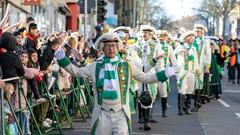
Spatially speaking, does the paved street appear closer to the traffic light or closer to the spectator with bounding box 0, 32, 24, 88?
the spectator with bounding box 0, 32, 24, 88

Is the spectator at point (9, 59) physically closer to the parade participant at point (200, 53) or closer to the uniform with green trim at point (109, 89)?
the uniform with green trim at point (109, 89)

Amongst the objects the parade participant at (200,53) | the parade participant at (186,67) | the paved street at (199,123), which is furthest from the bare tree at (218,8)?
the parade participant at (186,67)

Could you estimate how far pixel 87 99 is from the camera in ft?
55.4

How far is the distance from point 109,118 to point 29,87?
3.04 metres

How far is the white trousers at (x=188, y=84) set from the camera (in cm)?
1628

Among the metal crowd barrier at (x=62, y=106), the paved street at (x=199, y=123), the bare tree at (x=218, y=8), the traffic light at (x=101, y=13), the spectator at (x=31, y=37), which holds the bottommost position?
the paved street at (x=199, y=123)

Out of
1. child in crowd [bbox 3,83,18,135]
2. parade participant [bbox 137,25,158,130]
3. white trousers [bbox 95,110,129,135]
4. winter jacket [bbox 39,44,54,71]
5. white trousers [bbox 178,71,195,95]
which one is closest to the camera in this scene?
white trousers [bbox 95,110,129,135]

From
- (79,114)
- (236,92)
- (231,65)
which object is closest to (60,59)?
(79,114)

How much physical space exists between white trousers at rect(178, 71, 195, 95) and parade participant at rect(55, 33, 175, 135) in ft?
25.1

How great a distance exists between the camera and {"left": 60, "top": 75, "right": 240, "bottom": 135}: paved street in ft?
43.8

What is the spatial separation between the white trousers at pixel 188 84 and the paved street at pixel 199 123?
1.84 feet

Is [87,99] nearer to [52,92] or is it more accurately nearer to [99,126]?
[52,92]

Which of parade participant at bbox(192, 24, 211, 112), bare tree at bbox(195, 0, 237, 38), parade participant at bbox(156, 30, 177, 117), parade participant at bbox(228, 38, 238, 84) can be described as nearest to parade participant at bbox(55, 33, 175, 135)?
parade participant at bbox(156, 30, 177, 117)

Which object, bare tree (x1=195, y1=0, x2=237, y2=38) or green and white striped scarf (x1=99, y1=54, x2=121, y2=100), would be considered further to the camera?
bare tree (x1=195, y1=0, x2=237, y2=38)
